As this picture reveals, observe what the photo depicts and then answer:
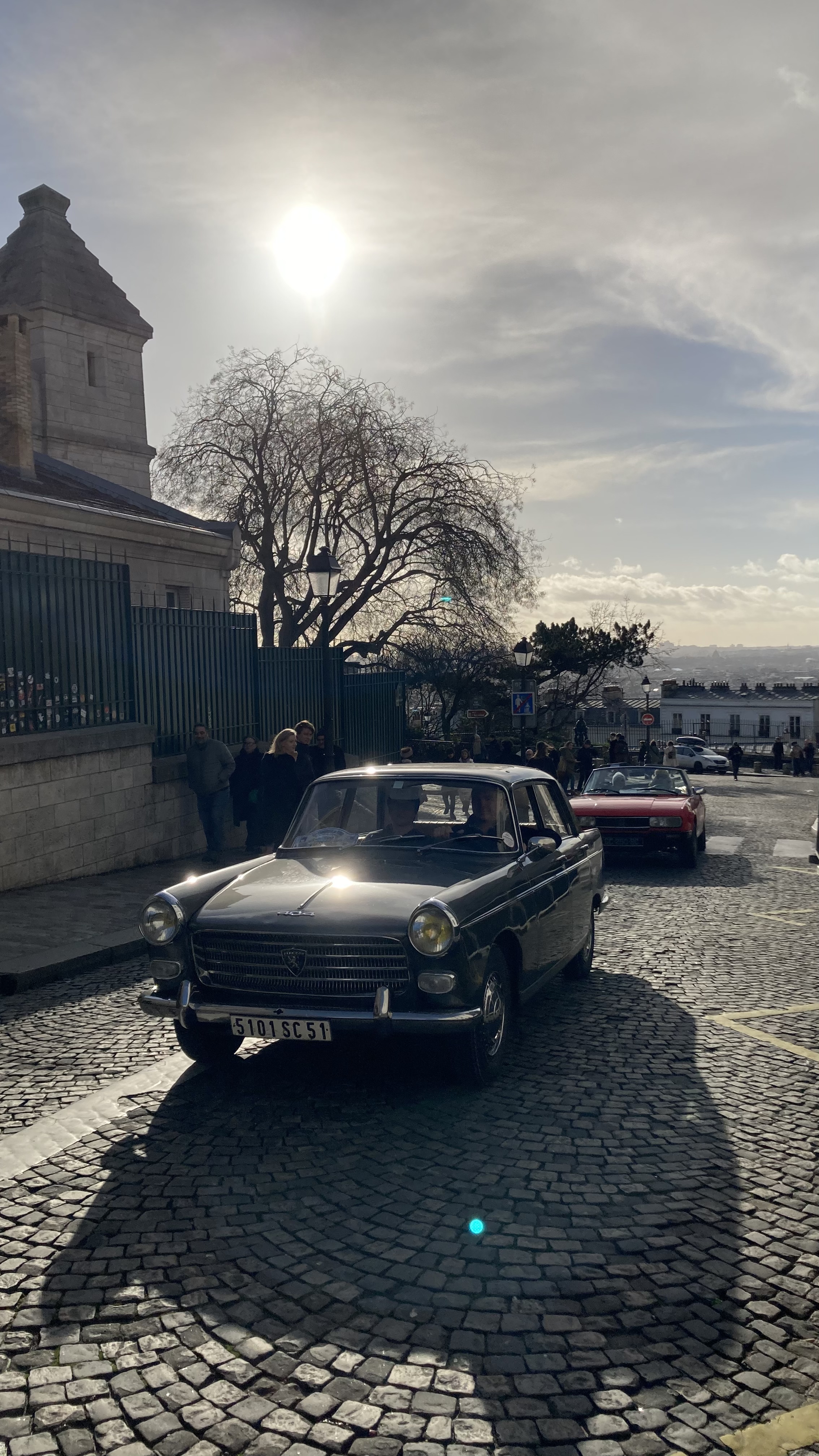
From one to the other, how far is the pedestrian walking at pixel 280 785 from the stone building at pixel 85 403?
9364 mm

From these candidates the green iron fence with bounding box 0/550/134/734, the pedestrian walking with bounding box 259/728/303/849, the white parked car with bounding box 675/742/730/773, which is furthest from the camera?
the white parked car with bounding box 675/742/730/773

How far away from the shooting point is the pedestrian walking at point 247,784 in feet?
44.7

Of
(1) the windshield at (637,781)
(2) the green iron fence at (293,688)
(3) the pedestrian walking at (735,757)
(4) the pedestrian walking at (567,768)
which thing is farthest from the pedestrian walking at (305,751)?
(3) the pedestrian walking at (735,757)

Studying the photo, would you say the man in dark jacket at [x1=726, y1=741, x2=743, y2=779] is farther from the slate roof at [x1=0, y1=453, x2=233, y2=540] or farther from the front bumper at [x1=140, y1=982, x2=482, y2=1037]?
the front bumper at [x1=140, y1=982, x2=482, y2=1037]

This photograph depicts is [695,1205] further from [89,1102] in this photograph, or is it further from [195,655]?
[195,655]

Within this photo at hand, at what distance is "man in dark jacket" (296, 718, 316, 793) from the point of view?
1284 cm

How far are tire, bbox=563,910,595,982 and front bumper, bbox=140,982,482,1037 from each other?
2.79 meters

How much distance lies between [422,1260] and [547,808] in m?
3.97

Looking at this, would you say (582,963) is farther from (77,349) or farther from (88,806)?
(77,349)

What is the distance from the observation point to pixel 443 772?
22.0 ft

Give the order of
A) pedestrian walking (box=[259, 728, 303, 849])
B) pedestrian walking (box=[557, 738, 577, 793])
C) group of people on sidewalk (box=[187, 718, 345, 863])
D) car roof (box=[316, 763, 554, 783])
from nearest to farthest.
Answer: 1. car roof (box=[316, 763, 554, 783])
2. pedestrian walking (box=[259, 728, 303, 849])
3. group of people on sidewalk (box=[187, 718, 345, 863])
4. pedestrian walking (box=[557, 738, 577, 793])

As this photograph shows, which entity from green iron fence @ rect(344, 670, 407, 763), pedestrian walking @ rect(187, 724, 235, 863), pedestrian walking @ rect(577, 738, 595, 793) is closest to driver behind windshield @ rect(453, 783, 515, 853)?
pedestrian walking @ rect(187, 724, 235, 863)

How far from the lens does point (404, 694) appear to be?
80.9ft

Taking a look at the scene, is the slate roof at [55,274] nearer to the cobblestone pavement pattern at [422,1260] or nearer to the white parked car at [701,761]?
the cobblestone pavement pattern at [422,1260]
